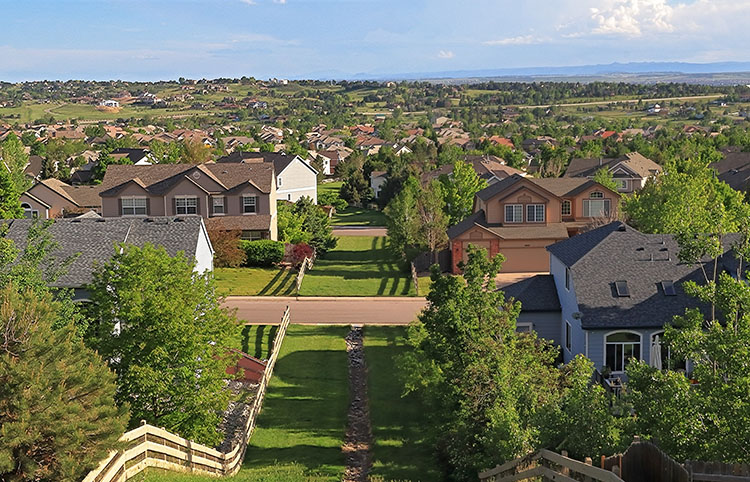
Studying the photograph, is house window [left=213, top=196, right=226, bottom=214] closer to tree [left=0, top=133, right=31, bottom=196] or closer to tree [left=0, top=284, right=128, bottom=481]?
tree [left=0, top=133, right=31, bottom=196]

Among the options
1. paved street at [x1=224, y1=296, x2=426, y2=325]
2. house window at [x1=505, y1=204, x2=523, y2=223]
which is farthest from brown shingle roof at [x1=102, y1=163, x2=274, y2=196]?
house window at [x1=505, y1=204, x2=523, y2=223]

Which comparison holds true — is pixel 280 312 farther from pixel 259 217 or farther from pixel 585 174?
pixel 585 174

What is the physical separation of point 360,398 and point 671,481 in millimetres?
20585

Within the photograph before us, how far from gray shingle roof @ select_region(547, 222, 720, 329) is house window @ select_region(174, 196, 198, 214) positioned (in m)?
35.4

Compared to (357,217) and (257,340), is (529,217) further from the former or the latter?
(357,217)

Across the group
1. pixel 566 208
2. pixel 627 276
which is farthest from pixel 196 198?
pixel 627 276

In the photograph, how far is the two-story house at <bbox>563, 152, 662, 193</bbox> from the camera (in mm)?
Result: 91625

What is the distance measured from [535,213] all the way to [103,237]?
34.7 metres

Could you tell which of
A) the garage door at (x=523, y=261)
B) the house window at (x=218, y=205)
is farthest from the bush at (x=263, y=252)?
the garage door at (x=523, y=261)

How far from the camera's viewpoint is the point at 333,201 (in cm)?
10394

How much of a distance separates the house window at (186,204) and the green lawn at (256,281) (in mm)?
8767

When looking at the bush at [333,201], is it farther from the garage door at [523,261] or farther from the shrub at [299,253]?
the garage door at [523,261]

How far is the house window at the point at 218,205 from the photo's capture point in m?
65.8

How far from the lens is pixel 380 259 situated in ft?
218
